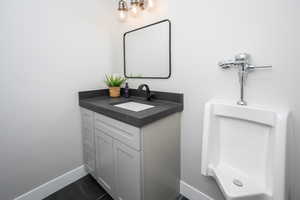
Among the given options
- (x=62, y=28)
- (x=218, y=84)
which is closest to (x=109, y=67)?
(x=62, y=28)

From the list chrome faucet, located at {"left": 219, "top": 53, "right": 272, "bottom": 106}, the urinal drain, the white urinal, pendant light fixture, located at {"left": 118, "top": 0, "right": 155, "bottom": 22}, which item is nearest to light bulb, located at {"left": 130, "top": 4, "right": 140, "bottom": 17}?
pendant light fixture, located at {"left": 118, "top": 0, "right": 155, "bottom": 22}

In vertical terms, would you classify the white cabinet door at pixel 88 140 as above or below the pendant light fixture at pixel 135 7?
below

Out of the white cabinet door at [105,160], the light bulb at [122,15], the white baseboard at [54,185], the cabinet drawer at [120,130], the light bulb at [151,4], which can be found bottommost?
the white baseboard at [54,185]

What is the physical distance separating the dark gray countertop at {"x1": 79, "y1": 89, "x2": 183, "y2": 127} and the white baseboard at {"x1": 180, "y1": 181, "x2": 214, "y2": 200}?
708 millimetres

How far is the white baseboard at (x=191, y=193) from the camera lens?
122 cm

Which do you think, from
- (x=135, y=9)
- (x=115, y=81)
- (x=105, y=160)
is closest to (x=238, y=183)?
(x=105, y=160)

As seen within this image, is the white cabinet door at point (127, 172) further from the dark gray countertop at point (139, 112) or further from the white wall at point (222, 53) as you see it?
the white wall at point (222, 53)

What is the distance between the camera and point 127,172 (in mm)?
1038

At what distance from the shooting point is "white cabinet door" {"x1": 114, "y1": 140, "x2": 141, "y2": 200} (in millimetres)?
963

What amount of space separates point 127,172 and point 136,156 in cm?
19

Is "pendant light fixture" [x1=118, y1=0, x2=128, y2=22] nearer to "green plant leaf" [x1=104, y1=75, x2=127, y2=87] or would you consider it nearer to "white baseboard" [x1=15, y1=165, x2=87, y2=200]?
"green plant leaf" [x1=104, y1=75, x2=127, y2=87]

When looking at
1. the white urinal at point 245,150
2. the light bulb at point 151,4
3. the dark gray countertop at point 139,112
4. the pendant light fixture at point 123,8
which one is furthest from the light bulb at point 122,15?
the white urinal at point 245,150

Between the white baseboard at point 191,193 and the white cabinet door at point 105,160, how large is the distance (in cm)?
64

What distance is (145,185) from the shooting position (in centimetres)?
97
